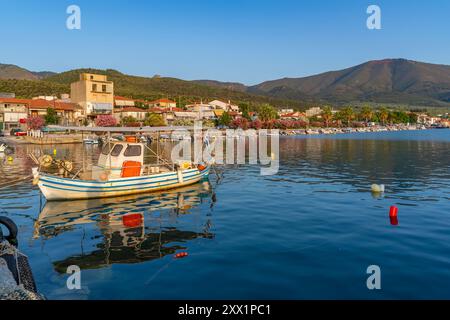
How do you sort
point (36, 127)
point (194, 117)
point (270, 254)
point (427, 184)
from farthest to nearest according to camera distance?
point (194, 117)
point (36, 127)
point (427, 184)
point (270, 254)

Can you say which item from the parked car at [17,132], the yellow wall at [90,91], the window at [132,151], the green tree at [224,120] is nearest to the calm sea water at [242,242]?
the window at [132,151]

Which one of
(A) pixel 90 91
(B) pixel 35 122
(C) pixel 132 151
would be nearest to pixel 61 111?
(B) pixel 35 122

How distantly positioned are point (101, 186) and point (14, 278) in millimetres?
14245

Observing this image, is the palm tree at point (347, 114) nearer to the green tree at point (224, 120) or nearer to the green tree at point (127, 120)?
the green tree at point (224, 120)

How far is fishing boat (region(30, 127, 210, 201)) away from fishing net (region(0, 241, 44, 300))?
10665 mm

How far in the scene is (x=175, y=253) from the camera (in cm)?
1544

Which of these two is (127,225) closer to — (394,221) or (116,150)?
(116,150)

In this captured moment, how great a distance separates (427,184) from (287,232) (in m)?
20.6

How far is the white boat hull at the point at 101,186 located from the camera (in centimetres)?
2438

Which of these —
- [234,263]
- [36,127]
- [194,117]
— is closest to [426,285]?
[234,263]

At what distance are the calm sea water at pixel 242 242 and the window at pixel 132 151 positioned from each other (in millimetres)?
3184

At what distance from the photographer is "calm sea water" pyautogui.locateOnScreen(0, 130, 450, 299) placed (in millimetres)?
12260
